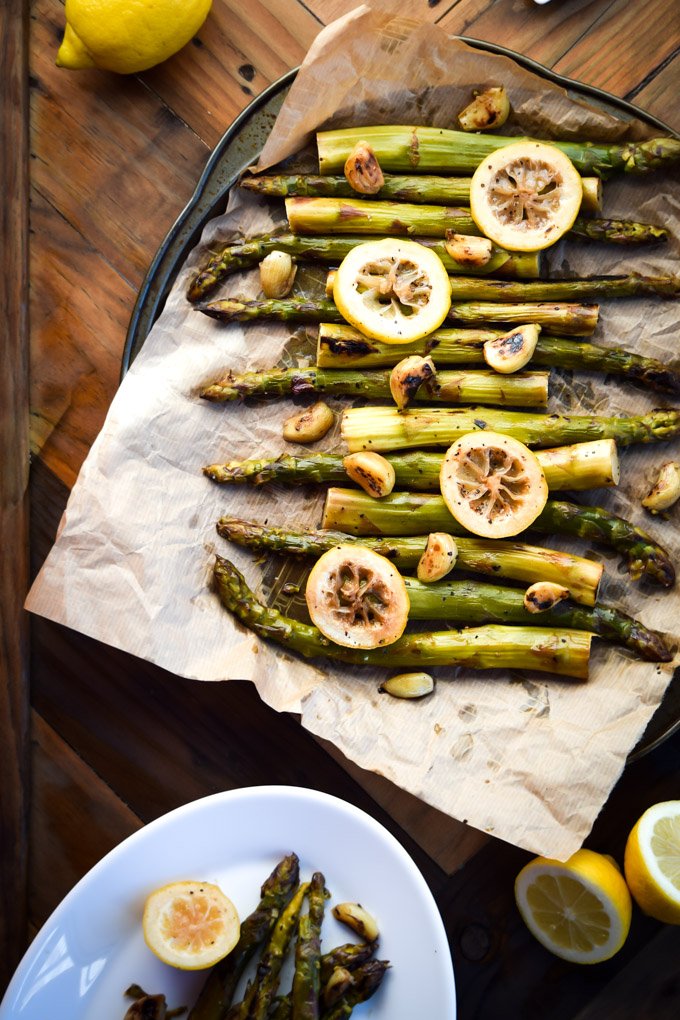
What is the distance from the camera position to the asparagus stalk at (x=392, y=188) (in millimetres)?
3848

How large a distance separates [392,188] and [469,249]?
0.46m

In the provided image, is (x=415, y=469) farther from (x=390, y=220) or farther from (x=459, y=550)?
(x=390, y=220)

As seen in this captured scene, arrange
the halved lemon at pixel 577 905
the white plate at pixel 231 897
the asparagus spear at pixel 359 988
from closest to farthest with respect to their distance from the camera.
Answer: the white plate at pixel 231 897 → the asparagus spear at pixel 359 988 → the halved lemon at pixel 577 905

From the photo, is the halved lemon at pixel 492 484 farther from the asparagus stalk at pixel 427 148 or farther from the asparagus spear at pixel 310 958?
the asparagus spear at pixel 310 958

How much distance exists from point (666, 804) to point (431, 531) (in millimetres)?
1511

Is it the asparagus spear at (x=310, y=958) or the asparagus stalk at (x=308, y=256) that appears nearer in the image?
the asparagus spear at (x=310, y=958)

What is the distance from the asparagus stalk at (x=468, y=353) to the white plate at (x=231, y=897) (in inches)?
73.0

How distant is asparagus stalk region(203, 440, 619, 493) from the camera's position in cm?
368

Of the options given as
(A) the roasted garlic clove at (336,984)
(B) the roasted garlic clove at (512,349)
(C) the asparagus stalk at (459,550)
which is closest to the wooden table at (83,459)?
(A) the roasted garlic clove at (336,984)

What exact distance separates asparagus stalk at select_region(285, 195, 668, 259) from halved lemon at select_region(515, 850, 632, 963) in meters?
2.71

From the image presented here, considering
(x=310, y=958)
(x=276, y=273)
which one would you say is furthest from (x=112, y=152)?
(x=310, y=958)

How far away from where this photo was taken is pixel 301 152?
3.93 metres

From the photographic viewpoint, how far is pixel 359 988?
11.5ft

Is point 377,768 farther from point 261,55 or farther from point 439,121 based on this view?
point 261,55
